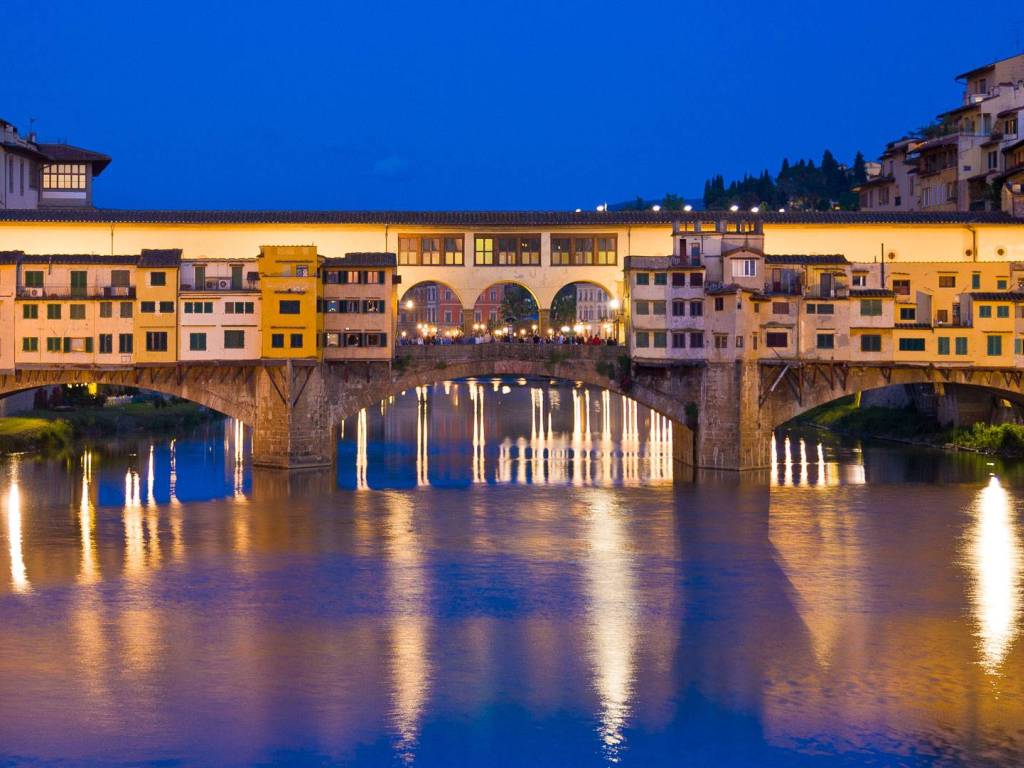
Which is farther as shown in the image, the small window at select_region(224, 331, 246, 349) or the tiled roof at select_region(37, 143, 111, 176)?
the tiled roof at select_region(37, 143, 111, 176)

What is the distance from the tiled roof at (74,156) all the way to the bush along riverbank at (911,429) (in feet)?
119

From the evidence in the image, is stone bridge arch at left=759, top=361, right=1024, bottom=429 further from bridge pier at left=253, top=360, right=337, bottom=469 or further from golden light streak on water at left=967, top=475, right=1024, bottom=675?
bridge pier at left=253, top=360, right=337, bottom=469

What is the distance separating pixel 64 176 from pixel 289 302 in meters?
23.5

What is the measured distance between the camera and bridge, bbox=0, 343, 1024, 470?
49.2 metres

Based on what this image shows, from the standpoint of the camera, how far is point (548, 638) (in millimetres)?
27609

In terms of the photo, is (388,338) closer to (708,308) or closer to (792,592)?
(708,308)

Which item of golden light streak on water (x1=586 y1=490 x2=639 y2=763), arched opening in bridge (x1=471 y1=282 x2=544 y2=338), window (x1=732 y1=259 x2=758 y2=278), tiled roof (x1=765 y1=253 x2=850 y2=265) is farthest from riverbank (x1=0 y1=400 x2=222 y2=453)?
arched opening in bridge (x1=471 y1=282 x2=544 y2=338)

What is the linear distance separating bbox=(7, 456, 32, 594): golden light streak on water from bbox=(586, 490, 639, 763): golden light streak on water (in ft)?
41.2

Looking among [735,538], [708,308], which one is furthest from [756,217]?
[735,538]

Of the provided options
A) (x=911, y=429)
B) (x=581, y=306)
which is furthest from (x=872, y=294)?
(x=581, y=306)

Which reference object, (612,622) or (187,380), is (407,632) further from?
(187,380)

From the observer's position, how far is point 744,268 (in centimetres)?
4966

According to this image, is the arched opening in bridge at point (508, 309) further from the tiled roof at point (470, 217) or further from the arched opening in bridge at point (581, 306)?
the tiled roof at point (470, 217)

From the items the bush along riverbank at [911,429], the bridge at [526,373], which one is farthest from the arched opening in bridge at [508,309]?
the bridge at [526,373]
